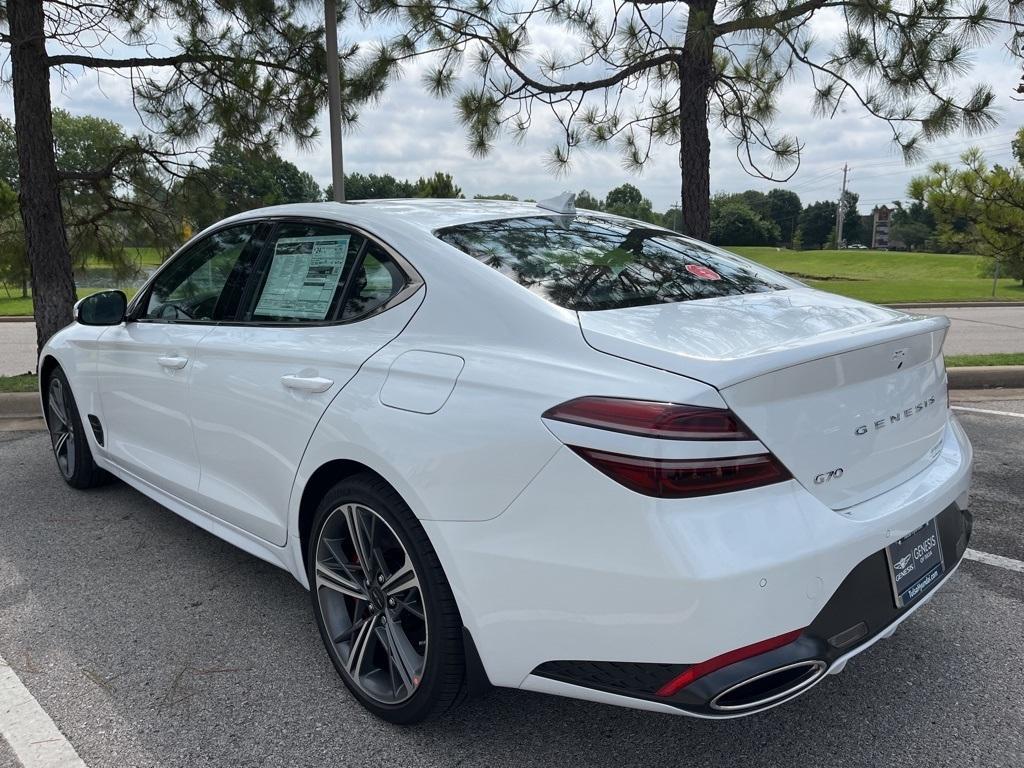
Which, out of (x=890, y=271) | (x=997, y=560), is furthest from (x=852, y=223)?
(x=997, y=560)

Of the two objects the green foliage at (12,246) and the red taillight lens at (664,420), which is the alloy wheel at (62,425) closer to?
the red taillight lens at (664,420)

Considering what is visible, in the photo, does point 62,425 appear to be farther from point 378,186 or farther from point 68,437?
point 378,186

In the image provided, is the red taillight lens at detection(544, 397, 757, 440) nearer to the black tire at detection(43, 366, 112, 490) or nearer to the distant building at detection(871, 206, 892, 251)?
the black tire at detection(43, 366, 112, 490)

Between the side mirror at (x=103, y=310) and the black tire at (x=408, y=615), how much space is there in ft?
6.19

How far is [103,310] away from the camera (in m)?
3.79

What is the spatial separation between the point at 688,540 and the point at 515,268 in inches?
40.0

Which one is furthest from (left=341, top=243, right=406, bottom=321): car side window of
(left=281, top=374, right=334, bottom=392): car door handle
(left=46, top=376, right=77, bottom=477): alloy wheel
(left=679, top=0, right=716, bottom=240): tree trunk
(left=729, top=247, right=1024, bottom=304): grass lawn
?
(left=729, top=247, right=1024, bottom=304): grass lawn

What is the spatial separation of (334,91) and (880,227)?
10730 centimetres

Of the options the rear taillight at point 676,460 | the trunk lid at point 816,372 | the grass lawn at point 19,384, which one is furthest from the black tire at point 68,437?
the rear taillight at point 676,460

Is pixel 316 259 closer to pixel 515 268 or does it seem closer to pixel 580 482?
pixel 515 268

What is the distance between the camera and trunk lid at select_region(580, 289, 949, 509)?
6.21 feet

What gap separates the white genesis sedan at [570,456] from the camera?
181 cm

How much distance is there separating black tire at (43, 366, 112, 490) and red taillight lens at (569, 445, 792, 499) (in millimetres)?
3557

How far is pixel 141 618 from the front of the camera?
3.10 meters
